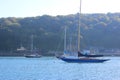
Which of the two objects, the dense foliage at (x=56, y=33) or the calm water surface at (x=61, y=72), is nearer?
the calm water surface at (x=61, y=72)

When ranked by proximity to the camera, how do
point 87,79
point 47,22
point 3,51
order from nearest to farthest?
1. point 87,79
2. point 3,51
3. point 47,22

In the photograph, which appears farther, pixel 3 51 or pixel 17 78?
pixel 3 51

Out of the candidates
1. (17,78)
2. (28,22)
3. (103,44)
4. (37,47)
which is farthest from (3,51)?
(17,78)

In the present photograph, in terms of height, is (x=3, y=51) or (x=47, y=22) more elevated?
(x=47, y=22)

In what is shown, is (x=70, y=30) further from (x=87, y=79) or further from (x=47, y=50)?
(x=87, y=79)

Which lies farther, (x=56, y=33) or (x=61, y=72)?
(x=56, y=33)

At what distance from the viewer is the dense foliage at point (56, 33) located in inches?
7111

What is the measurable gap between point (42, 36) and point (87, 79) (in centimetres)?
13651

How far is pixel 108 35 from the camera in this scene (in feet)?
609

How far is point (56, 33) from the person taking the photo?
602 feet

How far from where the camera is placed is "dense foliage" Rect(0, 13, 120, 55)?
7111 inches

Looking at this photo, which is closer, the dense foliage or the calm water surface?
the calm water surface

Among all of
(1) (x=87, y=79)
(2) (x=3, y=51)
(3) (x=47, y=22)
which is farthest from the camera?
(3) (x=47, y=22)

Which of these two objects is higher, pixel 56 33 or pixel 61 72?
pixel 56 33
